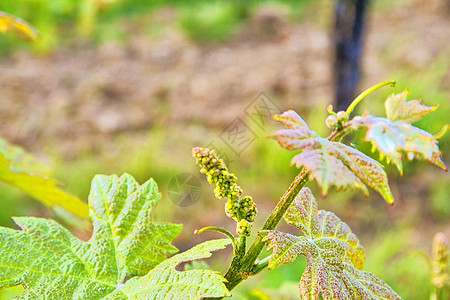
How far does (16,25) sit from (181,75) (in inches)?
117

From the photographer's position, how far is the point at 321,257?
416 mm

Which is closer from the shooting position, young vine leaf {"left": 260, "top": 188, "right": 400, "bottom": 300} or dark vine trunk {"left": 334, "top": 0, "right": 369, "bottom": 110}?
young vine leaf {"left": 260, "top": 188, "right": 400, "bottom": 300}

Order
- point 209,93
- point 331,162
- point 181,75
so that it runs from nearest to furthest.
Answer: point 331,162 → point 209,93 → point 181,75

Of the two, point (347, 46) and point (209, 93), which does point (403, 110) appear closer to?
point (347, 46)

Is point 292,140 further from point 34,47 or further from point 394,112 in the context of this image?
point 34,47

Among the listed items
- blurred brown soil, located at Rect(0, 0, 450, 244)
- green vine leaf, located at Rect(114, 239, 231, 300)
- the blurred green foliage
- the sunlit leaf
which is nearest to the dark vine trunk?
blurred brown soil, located at Rect(0, 0, 450, 244)

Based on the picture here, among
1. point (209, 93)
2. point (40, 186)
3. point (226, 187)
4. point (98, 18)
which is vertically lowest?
point (209, 93)

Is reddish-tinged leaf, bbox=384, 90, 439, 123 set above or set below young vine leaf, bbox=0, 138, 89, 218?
above

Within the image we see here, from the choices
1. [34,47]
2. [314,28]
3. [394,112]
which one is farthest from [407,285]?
[34,47]

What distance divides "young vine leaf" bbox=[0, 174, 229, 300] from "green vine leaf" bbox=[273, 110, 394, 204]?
4.0 inches

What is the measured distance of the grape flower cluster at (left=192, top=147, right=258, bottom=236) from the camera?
1.27 feet

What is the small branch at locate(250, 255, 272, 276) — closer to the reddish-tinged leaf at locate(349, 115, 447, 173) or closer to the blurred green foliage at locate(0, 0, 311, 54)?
the reddish-tinged leaf at locate(349, 115, 447, 173)

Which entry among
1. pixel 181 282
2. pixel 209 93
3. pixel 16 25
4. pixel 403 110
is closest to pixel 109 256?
pixel 181 282

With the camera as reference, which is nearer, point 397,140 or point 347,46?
point 397,140
